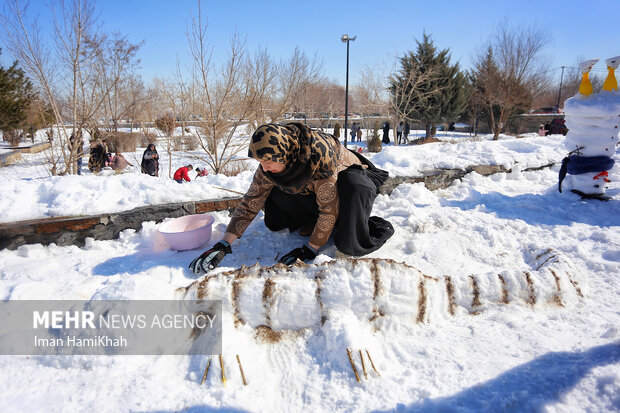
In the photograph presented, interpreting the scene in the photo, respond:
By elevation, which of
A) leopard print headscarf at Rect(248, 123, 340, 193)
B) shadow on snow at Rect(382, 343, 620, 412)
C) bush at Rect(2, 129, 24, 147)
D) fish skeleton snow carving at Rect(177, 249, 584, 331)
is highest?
bush at Rect(2, 129, 24, 147)

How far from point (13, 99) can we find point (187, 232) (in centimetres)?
1816

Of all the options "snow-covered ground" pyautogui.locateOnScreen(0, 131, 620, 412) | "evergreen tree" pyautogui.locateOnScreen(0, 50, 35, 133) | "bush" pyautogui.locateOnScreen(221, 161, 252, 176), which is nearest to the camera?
"snow-covered ground" pyautogui.locateOnScreen(0, 131, 620, 412)

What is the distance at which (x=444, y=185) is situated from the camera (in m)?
Result: 4.20

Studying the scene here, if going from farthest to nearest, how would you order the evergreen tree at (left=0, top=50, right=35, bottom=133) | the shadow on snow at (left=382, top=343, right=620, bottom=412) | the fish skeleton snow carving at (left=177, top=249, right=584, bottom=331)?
the evergreen tree at (left=0, top=50, right=35, bottom=133) < the fish skeleton snow carving at (left=177, top=249, right=584, bottom=331) < the shadow on snow at (left=382, top=343, right=620, bottom=412)

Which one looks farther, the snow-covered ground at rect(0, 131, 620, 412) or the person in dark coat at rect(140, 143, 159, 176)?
the person in dark coat at rect(140, 143, 159, 176)


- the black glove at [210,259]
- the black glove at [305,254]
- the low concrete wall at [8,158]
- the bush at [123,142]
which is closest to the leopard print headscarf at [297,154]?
the black glove at [305,254]

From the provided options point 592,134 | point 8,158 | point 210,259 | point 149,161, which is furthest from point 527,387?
point 8,158

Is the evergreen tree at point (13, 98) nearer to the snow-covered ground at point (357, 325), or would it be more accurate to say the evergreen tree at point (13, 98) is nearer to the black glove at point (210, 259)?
the snow-covered ground at point (357, 325)

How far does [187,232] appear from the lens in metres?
2.21

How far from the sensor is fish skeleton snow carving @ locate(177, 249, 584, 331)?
1.58 meters

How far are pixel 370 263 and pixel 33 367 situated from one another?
5.31 ft

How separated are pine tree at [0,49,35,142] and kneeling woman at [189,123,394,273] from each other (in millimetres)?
16752

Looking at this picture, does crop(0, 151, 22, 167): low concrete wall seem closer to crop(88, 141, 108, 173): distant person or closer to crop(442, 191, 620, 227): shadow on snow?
crop(88, 141, 108, 173): distant person

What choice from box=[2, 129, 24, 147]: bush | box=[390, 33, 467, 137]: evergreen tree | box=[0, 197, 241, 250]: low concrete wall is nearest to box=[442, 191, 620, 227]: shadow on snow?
box=[0, 197, 241, 250]: low concrete wall
